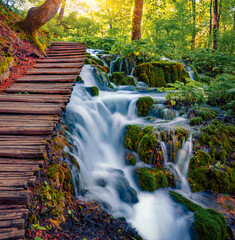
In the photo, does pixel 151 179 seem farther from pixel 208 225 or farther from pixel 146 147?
pixel 208 225

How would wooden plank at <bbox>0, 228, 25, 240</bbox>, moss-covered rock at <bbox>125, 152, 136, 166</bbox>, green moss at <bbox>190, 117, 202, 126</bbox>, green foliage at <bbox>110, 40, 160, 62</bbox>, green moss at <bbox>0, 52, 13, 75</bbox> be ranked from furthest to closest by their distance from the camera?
green foliage at <bbox>110, 40, 160, 62</bbox>
green moss at <bbox>190, 117, 202, 126</bbox>
moss-covered rock at <bbox>125, 152, 136, 166</bbox>
green moss at <bbox>0, 52, 13, 75</bbox>
wooden plank at <bbox>0, 228, 25, 240</bbox>

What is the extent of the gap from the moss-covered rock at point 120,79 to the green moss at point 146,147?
4.96 metres

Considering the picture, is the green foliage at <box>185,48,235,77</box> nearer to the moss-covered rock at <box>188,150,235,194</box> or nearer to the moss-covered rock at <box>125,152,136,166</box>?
the moss-covered rock at <box>188,150,235,194</box>

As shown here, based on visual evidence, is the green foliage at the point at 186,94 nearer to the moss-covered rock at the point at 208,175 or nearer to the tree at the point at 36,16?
the moss-covered rock at the point at 208,175

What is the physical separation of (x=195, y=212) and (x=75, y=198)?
8.82 feet

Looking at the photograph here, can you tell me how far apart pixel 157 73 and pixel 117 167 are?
682 centimetres

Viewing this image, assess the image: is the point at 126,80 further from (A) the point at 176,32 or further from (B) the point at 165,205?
(A) the point at 176,32

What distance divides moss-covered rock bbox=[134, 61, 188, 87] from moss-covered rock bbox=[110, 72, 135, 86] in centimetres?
67

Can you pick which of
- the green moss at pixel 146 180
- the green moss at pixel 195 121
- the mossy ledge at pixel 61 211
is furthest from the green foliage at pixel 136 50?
the mossy ledge at pixel 61 211

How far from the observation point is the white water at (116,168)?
4234 mm

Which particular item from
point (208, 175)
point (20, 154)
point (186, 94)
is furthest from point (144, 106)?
point (20, 154)

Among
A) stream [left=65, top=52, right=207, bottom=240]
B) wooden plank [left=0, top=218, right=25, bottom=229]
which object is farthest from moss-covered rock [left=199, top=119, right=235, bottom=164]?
wooden plank [left=0, top=218, right=25, bottom=229]

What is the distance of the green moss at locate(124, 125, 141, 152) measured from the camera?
235 inches

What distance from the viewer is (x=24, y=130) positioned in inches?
121
